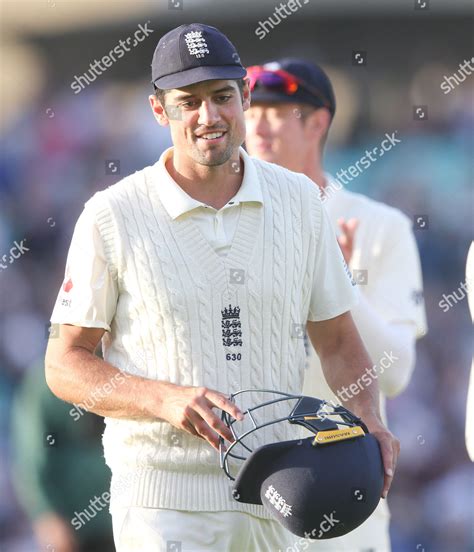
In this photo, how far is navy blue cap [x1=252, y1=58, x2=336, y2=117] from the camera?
193 inches

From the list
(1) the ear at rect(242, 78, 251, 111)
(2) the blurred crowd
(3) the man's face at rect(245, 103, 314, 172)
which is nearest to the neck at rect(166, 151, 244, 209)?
(1) the ear at rect(242, 78, 251, 111)

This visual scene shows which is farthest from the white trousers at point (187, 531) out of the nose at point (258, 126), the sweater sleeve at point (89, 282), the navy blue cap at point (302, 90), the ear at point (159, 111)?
the navy blue cap at point (302, 90)

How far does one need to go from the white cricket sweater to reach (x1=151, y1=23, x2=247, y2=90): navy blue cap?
322 mm

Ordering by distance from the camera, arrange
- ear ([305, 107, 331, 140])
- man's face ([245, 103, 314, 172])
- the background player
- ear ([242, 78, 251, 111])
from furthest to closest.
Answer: ear ([305, 107, 331, 140]) < man's face ([245, 103, 314, 172]) < the background player < ear ([242, 78, 251, 111])

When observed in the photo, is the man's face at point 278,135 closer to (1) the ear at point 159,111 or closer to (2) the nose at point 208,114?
(1) the ear at point 159,111

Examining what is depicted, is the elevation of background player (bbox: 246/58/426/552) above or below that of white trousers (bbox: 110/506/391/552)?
above

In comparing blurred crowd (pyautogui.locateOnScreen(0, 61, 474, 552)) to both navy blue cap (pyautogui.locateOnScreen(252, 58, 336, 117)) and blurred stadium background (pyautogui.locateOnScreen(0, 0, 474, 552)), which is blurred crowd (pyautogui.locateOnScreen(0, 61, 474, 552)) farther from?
navy blue cap (pyautogui.locateOnScreen(252, 58, 336, 117))

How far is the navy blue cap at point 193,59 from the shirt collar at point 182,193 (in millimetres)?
270

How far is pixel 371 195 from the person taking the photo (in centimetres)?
801

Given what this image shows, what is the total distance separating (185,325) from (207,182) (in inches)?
17.6

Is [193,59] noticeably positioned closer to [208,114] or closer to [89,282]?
[208,114]

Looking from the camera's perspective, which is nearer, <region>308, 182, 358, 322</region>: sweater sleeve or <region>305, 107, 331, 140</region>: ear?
<region>308, 182, 358, 322</region>: sweater sleeve

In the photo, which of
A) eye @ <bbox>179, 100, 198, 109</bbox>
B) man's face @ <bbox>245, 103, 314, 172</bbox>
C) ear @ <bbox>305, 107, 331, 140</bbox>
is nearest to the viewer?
eye @ <bbox>179, 100, 198, 109</bbox>

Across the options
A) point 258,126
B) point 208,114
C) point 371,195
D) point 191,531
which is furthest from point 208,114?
point 371,195
